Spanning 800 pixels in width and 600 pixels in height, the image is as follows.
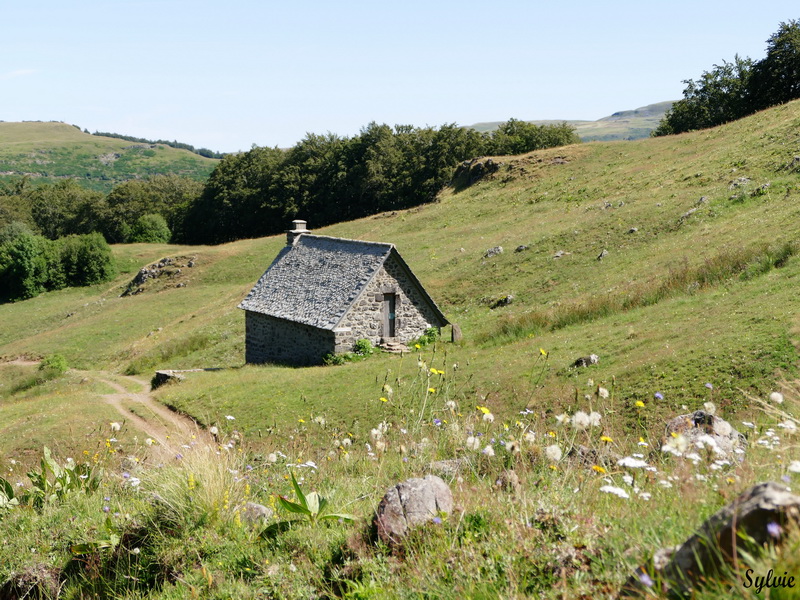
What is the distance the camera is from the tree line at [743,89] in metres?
68.9

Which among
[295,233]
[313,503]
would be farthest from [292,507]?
[295,233]

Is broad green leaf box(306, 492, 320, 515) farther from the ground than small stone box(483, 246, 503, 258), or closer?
farther from the ground

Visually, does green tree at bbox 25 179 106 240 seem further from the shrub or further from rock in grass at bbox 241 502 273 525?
rock in grass at bbox 241 502 273 525

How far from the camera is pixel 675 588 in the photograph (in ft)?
12.3

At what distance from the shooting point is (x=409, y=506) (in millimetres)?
5980

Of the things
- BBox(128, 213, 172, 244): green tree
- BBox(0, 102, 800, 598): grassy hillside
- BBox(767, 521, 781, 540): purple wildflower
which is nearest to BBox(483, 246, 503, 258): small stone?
BBox(0, 102, 800, 598): grassy hillside

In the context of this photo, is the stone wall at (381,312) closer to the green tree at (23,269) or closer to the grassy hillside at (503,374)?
the grassy hillside at (503,374)

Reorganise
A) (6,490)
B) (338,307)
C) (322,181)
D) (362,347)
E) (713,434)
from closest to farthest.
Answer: (713,434) → (6,490) → (362,347) → (338,307) → (322,181)

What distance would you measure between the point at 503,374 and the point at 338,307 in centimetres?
1245

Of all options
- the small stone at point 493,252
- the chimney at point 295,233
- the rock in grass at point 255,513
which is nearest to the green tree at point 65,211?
the chimney at point 295,233

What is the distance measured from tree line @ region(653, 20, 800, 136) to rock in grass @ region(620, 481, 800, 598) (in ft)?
257

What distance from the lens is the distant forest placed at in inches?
3450

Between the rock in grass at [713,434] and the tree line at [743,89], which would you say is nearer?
the rock in grass at [713,434]

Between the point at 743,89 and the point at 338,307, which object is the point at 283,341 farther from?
the point at 743,89
